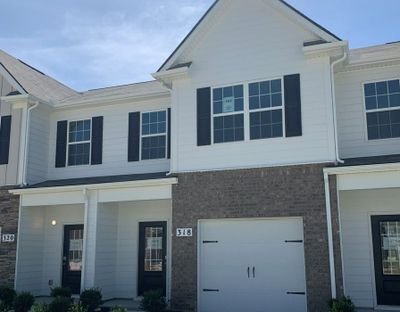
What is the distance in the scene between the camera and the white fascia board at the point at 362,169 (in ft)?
36.1

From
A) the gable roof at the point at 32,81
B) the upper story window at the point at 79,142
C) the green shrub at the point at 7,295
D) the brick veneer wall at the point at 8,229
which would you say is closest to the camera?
the green shrub at the point at 7,295

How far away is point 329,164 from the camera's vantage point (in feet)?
38.7

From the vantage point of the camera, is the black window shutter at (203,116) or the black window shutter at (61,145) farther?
the black window shutter at (61,145)

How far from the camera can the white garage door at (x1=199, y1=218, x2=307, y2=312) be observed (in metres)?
11.9

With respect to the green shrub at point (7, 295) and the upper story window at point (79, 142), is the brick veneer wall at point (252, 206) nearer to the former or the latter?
the upper story window at point (79, 142)

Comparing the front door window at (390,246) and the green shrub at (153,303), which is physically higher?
Answer: the front door window at (390,246)

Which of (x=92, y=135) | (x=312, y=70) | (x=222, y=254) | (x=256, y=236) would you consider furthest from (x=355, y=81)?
(x=92, y=135)

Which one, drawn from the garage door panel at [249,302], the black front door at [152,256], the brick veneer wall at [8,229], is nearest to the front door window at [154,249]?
the black front door at [152,256]

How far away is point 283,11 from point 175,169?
5.34 meters

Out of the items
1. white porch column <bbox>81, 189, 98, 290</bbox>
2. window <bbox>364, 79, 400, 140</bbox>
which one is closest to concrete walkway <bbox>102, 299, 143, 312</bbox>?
white porch column <bbox>81, 189, 98, 290</bbox>

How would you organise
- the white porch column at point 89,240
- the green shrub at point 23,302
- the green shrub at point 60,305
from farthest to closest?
the white porch column at point 89,240 < the green shrub at point 23,302 < the green shrub at point 60,305

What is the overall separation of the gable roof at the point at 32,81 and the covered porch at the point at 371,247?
430 inches

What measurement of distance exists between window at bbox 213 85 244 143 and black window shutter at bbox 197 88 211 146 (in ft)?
0.57

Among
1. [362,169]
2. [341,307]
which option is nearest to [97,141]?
[362,169]
